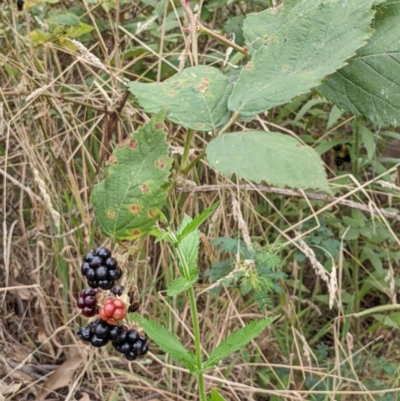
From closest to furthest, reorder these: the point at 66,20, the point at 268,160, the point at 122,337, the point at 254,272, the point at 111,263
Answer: the point at 268,160 < the point at 111,263 < the point at 122,337 < the point at 254,272 < the point at 66,20

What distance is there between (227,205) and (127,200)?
1283 millimetres

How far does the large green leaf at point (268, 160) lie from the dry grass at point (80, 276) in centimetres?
84

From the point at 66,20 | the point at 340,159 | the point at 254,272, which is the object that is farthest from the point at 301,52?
the point at 340,159

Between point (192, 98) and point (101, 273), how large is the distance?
0.22 metres

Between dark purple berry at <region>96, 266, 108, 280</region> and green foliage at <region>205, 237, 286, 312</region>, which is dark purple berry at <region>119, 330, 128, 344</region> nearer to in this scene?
dark purple berry at <region>96, 266, 108, 280</region>

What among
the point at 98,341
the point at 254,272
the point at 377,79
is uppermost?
the point at 377,79

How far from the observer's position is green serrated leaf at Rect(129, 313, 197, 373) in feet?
2.47

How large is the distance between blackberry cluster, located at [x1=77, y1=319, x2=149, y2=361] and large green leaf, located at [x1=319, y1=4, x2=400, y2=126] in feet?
1.21

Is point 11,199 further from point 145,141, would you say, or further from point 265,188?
point 145,141

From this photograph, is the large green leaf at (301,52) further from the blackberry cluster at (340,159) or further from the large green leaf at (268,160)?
the blackberry cluster at (340,159)

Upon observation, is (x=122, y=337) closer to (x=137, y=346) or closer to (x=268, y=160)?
(x=137, y=346)

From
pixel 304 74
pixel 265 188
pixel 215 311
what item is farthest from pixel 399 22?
pixel 215 311

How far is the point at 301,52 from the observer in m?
0.51

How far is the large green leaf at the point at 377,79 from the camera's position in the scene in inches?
23.5
